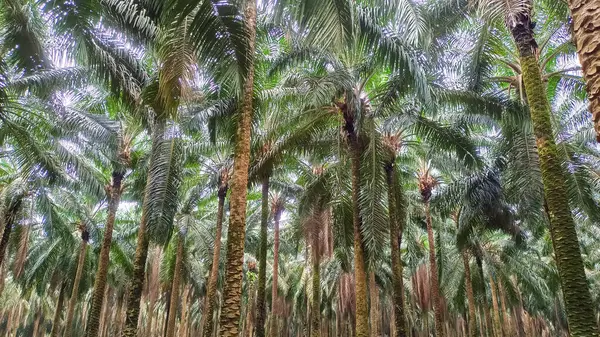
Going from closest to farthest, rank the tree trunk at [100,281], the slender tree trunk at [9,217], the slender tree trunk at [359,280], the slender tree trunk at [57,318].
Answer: the slender tree trunk at [359,280]
the tree trunk at [100,281]
the slender tree trunk at [9,217]
the slender tree trunk at [57,318]

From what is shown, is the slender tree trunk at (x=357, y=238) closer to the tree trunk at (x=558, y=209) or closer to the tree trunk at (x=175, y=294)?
the tree trunk at (x=558, y=209)

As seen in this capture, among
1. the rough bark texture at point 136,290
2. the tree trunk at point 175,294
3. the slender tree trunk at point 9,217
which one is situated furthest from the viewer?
the tree trunk at point 175,294

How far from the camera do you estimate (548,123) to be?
7.69 metres

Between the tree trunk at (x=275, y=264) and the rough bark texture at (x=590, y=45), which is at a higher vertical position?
the tree trunk at (x=275, y=264)

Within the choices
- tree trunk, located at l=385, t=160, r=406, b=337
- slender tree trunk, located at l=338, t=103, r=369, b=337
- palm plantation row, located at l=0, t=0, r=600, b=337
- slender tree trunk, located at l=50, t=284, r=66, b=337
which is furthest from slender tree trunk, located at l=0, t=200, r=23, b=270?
tree trunk, located at l=385, t=160, r=406, b=337

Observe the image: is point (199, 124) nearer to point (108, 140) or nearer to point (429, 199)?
point (108, 140)

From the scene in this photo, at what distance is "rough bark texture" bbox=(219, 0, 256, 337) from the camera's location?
680cm

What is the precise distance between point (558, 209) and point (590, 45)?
18.0 ft

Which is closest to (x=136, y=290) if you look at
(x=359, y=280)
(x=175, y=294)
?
(x=359, y=280)

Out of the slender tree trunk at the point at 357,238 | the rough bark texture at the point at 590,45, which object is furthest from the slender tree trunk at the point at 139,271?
the rough bark texture at the point at 590,45

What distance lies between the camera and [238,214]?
7398 millimetres

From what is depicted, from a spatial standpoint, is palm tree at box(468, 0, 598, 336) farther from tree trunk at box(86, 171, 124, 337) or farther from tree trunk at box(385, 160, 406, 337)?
tree trunk at box(86, 171, 124, 337)

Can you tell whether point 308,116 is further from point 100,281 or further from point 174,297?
point 174,297

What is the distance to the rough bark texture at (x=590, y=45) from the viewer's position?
2.34m
